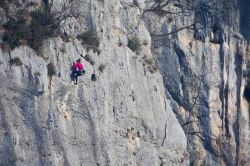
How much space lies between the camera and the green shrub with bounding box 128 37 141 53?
Answer: 31609 millimetres

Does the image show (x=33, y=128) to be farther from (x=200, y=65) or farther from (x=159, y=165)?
(x=200, y=65)

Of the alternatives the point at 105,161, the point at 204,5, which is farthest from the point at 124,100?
the point at 204,5

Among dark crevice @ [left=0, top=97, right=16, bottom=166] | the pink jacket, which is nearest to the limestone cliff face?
dark crevice @ [left=0, top=97, right=16, bottom=166]

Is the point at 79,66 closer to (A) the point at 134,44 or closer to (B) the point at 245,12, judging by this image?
(A) the point at 134,44

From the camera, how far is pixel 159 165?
3091 centimetres

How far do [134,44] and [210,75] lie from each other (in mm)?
5376

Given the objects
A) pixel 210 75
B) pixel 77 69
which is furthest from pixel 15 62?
pixel 210 75

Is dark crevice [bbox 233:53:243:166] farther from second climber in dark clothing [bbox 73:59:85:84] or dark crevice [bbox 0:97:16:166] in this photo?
dark crevice [bbox 0:97:16:166]

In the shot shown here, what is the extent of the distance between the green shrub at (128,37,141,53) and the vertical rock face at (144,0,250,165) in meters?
2.42

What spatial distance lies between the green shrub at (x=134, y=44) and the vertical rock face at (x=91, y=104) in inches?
10.1

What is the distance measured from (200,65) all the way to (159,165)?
654 centimetres

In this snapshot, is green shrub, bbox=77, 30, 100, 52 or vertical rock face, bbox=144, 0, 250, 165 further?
vertical rock face, bbox=144, 0, 250, 165

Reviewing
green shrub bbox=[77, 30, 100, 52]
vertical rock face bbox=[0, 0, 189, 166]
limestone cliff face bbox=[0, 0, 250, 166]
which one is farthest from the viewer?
green shrub bbox=[77, 30, 100, 52]

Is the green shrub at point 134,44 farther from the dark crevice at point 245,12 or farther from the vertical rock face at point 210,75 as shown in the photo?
the dark crevice at point 245,12
